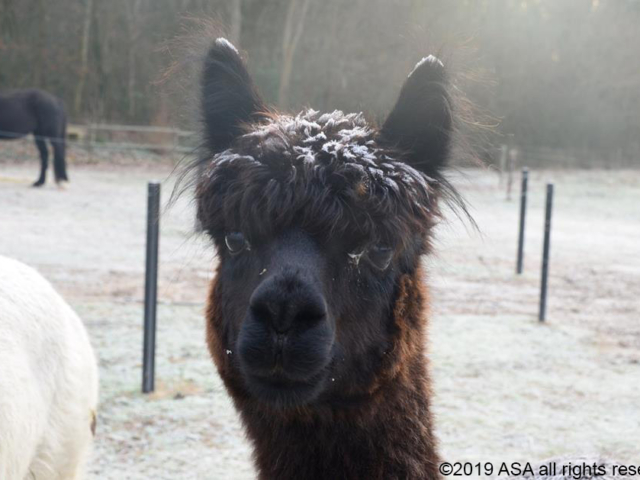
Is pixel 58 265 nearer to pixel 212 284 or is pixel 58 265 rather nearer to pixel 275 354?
pixel 212 284

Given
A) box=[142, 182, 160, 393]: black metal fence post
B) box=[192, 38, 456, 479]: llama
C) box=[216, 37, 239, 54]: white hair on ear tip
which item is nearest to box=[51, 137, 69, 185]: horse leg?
box=[142, 182, 160, 393]: black metal fence post

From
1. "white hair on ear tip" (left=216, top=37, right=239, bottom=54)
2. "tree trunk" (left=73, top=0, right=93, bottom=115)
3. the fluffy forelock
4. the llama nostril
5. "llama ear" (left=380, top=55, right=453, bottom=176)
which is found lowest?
the llama nostril

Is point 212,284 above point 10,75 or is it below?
below

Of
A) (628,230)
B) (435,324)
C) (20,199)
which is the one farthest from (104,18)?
(435,324)

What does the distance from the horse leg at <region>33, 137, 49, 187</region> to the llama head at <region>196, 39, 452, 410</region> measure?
15.9m

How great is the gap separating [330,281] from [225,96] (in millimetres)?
953

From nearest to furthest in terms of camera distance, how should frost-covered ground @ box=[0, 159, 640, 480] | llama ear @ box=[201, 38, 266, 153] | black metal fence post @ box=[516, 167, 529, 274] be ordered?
llama ear @ box=[201, 38, 266, 153] → frost-covered ground @ box=[0, 159, 640, 480] → black metal fence post @ box=[516, 167, 529, 274]

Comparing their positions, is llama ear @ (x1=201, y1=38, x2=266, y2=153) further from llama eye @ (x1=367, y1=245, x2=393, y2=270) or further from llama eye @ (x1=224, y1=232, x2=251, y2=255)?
llama eye @ (x1=367, y1=245, x2=393, y2=270)

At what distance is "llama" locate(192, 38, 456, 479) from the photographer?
2109 millimetres

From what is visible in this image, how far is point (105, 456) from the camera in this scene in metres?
4.40

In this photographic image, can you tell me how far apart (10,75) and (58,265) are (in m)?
19.5

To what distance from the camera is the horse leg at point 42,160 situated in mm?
17172

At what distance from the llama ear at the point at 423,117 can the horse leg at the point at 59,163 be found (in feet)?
51.6

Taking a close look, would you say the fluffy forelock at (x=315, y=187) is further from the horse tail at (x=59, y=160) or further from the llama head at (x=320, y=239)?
the horse tail at (x=59, y=160)
